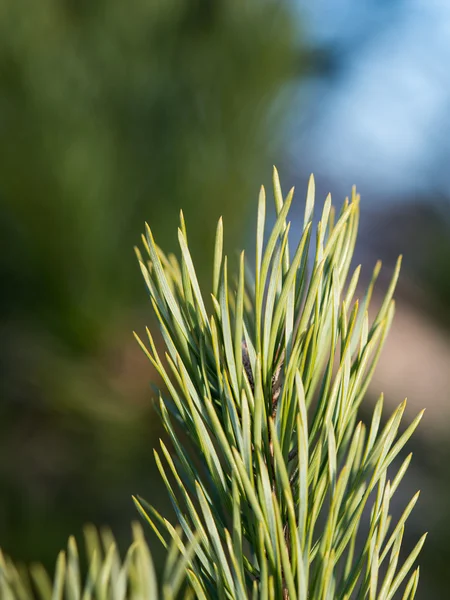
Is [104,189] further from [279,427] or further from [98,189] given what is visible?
[279,427]

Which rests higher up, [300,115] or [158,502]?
[300,115]

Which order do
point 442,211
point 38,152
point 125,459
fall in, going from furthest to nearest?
1. point 442,211
2. point 125,459
3. point 38,152

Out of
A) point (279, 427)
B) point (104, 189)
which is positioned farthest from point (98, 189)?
point (279, 427)

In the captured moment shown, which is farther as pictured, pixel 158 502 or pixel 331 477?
pixel 158 502

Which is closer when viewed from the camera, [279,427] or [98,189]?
[279,427]

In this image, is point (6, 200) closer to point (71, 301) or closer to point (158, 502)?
point (71, 301)

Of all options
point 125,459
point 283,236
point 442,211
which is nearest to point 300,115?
point 125,459

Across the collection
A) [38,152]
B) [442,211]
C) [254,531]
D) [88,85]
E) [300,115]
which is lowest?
[254,531]

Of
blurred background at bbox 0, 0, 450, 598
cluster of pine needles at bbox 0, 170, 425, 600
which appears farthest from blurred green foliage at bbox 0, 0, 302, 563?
cluster of pine needles at bbox 0, 170, 425, 600

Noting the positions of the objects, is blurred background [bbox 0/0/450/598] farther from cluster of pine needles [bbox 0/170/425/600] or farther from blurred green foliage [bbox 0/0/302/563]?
cluster of pine needles [bbox 0/170/425/600]
